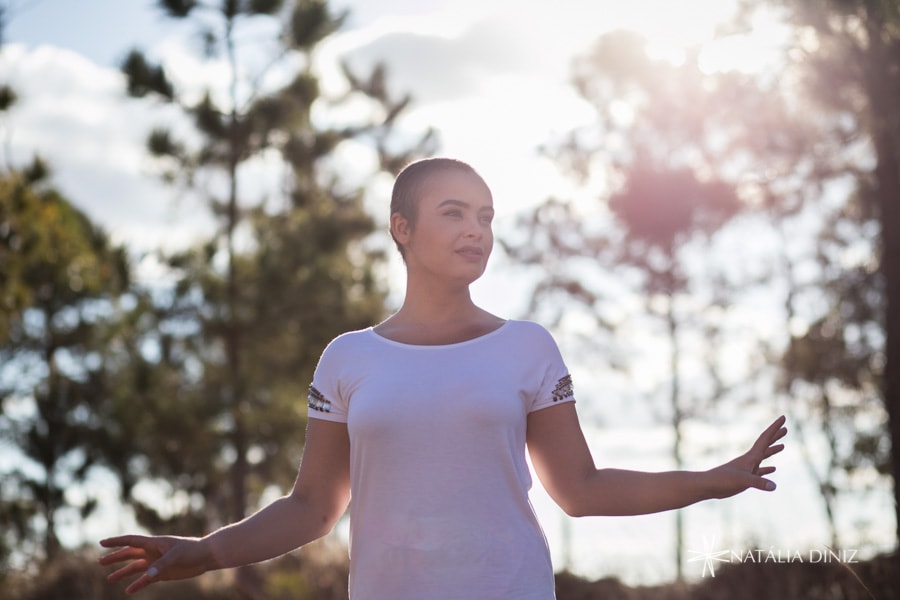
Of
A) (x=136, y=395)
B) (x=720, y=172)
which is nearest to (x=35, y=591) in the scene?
(x=136, y=395)

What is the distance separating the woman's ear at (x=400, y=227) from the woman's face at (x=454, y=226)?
0.15 ft

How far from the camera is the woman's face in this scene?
2609mm

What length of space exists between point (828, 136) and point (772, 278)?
15.8ft

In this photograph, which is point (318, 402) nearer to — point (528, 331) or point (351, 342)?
point (351, 342)

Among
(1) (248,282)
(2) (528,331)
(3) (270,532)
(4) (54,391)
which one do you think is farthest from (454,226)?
(4) (54,391)

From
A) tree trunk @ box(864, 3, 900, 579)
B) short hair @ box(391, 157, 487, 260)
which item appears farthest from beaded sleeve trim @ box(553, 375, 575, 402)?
tree trunk @ box(864, 3, 900, 579)

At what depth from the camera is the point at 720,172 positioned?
68.7 feet

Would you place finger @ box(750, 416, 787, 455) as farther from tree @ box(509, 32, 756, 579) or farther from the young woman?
tree @ box(509, 32, 756, 579)

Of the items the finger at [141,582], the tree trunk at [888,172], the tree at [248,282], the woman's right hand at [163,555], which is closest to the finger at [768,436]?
the woman's right hand at [163,555]

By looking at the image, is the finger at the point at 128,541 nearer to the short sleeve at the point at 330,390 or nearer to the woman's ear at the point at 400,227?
the short sleeve at the point at 330,390

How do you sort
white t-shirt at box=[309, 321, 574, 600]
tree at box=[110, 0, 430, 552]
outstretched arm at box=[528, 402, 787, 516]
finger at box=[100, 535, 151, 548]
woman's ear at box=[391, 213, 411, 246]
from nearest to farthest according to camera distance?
white t-shirt at box=[309, 321, 574, 600] < outstretched arm at box=[528, 402, 787, 516] < finger at box=[100, 535, 151, 548] < woman's ear at box=[391, 213, 411, 246] < tree at box=[110, 0, 430, 552]

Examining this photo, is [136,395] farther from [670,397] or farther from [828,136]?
[828,136]

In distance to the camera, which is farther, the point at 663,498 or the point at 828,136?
the point at 828,136

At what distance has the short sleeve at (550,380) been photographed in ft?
8.21
